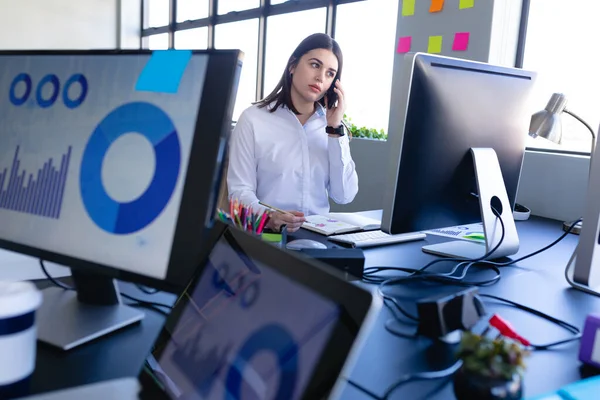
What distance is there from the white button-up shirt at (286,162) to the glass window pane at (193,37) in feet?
11.5

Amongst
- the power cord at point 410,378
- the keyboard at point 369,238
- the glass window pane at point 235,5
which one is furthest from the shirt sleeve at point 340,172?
the glass window pane at point 235,5

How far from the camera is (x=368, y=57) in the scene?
3.24 metres

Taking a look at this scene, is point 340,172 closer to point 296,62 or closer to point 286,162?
point 286,162

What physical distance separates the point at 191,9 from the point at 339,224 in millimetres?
4782

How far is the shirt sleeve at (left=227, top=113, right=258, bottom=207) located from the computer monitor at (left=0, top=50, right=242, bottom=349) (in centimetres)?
112

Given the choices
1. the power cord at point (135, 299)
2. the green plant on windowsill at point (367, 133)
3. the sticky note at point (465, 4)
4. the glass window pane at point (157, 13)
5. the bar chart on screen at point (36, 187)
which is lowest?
the power cord at point (135, 299)

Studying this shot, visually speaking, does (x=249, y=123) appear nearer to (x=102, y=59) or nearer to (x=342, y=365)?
(x=102, y=59)

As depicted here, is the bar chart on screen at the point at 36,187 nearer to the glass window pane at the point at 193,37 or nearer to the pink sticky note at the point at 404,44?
the pink sticky note at the point at 404,44

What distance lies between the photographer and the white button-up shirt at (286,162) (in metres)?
1.88

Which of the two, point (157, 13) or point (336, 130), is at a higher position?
point (157, 13)

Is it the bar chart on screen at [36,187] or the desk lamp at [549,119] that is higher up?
the desk lamp at [549,119]

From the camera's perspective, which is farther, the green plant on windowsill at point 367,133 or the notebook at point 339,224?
the green plant on windowsill at point 367,133

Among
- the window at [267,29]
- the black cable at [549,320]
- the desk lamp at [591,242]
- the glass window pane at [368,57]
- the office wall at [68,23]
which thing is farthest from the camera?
the office wall at [68,23]

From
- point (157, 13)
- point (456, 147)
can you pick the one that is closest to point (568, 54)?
point (456, 147)
